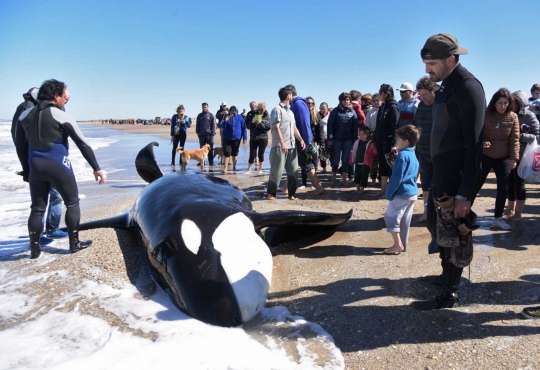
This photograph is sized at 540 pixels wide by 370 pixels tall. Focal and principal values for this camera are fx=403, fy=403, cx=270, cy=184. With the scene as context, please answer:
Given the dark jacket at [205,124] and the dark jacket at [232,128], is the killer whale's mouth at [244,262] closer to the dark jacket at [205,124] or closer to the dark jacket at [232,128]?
the dark jacket at [232,128]

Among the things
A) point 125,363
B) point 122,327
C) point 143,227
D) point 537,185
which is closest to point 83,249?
point 143,227

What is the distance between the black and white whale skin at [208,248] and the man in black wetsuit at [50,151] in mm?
886

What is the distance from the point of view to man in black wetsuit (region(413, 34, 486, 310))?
3.02m

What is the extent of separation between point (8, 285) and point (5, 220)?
3.37 meters

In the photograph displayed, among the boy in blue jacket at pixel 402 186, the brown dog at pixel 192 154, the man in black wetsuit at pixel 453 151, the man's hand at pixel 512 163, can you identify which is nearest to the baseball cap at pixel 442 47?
the man in black wetsuit at pixel 453 151

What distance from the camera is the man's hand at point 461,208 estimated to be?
3051 millimetres

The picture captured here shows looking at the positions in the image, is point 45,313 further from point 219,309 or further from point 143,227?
point 219,309

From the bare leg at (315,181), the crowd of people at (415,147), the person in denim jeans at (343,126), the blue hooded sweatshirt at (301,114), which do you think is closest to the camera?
the crowd of people at (415,147)

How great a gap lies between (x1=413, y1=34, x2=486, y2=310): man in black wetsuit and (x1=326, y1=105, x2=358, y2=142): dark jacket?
549 cm

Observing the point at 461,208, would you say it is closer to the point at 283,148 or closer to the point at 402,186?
the point at 402,186

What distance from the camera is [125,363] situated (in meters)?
2.81

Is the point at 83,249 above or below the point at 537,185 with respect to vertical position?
→ below

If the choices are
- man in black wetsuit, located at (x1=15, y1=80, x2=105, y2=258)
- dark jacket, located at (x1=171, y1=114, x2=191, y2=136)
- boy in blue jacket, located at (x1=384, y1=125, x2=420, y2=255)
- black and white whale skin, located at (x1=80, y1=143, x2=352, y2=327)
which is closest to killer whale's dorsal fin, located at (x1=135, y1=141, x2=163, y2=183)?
man in black wetsuit, located at (x1=15, y1=80, x2=105, y2=258)

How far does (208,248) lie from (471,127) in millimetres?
2324
